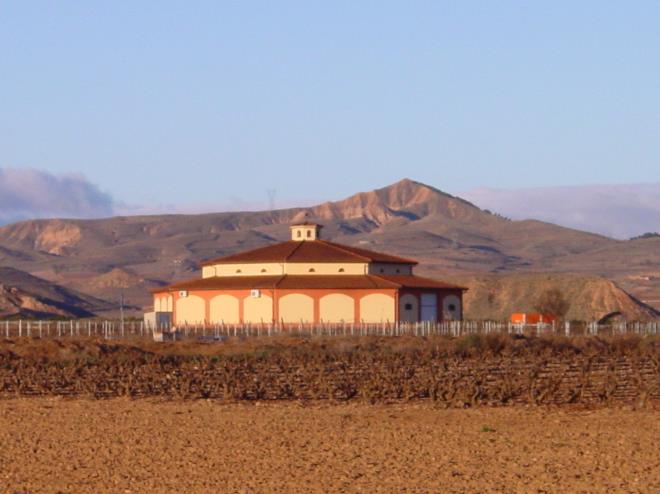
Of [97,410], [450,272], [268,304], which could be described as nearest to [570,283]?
[268,304]

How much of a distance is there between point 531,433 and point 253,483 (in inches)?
340

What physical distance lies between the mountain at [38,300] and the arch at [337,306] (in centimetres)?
4278

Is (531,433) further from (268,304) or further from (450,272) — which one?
(450,272)

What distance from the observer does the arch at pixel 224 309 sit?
73750 millimetres

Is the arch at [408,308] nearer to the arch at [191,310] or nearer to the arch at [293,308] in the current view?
the arch at [293,308]

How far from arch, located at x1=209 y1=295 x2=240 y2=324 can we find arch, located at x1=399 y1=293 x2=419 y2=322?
342 inches

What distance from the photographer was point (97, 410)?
31.4 m

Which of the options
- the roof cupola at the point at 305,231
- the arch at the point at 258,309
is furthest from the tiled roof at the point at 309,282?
the roof cupola at the point at 305,231

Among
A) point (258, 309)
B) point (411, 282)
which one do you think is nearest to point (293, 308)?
point (258, 309)

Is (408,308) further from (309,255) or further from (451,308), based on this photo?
(309,255)

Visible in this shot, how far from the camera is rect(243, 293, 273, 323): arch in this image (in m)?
72.6

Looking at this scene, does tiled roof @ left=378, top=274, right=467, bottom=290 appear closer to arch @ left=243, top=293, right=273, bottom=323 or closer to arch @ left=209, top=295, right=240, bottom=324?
arch @ left=243, top=293, right=273, bottom=323

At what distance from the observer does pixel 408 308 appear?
7344 cm

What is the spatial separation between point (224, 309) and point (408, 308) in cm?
987
